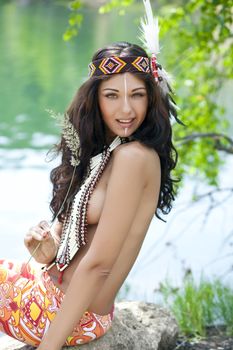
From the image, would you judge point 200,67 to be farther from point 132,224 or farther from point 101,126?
point 132,224

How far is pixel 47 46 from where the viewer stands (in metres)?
19.3

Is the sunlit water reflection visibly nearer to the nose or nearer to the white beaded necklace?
the white beaded necklace

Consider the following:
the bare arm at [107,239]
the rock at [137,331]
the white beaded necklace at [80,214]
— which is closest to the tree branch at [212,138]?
the rock at [137,331]

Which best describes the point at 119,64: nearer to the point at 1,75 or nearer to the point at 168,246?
the point at 168,246

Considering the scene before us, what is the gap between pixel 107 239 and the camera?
2365 mm

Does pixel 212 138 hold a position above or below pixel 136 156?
below

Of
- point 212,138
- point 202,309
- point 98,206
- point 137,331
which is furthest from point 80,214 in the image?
point 212,138

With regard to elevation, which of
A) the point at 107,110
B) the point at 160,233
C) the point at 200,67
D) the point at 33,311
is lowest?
the point at 160,233

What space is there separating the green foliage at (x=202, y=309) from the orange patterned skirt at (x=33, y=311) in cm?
107

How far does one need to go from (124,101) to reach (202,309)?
167 centimetres

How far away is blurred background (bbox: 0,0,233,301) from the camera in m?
4.71

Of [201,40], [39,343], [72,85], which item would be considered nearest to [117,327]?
[39,343]

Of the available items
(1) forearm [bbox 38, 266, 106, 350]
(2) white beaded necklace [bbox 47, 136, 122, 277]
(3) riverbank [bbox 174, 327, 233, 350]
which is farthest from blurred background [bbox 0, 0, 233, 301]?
(3) riverbank [bbox 174, 327, 233, 350]

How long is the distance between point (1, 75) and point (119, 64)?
1258 cm
